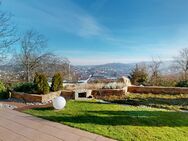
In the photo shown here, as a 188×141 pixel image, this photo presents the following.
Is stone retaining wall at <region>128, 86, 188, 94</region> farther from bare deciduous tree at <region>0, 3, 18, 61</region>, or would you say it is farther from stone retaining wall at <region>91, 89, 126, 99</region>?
bare deciduous tree at <region>0, 3, 18, 61</region>

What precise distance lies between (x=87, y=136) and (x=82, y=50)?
16.5 metres

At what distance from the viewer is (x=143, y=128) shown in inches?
210

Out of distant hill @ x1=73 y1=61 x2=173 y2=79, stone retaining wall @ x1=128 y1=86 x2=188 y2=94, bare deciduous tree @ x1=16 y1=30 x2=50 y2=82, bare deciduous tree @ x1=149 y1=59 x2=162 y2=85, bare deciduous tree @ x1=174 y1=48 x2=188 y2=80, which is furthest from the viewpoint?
bare deciduous tree @ x1=174 y1=48 x2=188 y2=80

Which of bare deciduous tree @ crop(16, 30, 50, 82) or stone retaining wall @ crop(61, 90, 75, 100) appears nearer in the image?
stone retaining wall @ crop(61, 90, 75, 100)

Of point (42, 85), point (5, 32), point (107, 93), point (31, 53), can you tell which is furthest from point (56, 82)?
point (31, 53)

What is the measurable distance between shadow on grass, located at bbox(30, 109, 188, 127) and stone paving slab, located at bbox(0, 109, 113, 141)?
42 centimetres

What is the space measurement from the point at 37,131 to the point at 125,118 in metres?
2.40

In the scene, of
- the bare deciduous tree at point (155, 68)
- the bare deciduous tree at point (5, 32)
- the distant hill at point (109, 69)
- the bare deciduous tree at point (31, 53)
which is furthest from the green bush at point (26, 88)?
the bare deciduous tree at point (155, 68)

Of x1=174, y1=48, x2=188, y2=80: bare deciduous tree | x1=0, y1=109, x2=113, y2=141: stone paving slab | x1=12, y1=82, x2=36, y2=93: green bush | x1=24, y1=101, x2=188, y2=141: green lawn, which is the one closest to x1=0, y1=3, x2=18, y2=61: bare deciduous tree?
x1=12, y1=82, x2=36, y2=93: green bush

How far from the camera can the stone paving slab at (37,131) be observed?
4809 millimetres

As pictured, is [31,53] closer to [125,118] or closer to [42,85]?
[42,85]

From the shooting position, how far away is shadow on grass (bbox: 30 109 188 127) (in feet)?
18.8

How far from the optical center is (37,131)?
206 inches

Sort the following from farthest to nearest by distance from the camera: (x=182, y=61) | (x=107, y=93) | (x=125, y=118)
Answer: (x=182, y=61)
(x=107, y=93)
(x=125, y=118)
